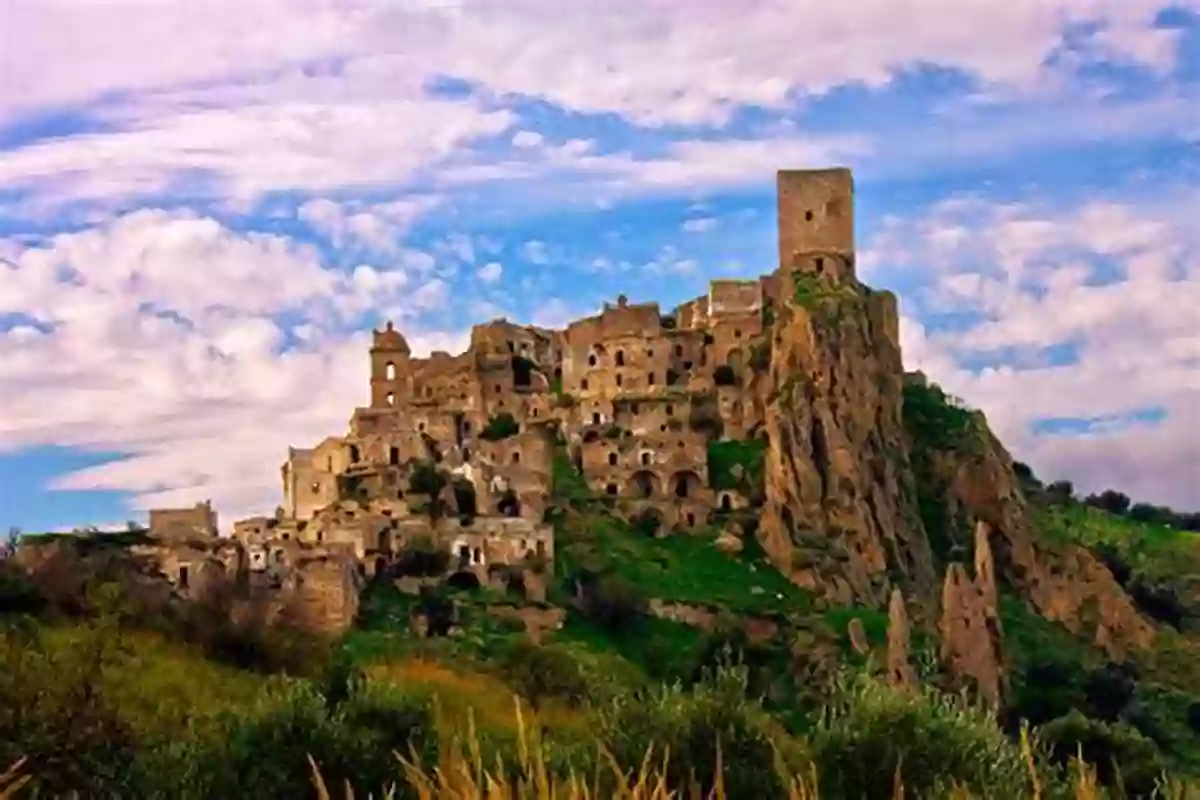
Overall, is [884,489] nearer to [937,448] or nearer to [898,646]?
[937,448]

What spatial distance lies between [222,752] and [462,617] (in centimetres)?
3920

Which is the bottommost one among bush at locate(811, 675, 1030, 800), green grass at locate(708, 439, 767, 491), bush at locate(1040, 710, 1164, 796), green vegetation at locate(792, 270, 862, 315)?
bush at locate(1040, 710, 1164, 796)

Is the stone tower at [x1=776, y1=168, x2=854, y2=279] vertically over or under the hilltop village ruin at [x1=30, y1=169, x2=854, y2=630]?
over

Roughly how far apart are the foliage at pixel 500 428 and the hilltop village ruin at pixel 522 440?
11 cm

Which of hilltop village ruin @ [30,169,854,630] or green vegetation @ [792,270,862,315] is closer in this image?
hilltop village ruin @ [30,169,854,630]

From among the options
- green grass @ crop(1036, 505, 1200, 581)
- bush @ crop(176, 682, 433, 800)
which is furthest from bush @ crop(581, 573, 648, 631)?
bush @ crop(176, 682, 433, 800)

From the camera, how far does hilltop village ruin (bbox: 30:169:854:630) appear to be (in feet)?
220

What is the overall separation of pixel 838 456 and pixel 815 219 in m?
15.2

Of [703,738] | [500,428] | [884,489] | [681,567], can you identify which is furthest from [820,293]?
[703,738]

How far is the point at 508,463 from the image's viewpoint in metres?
76.0

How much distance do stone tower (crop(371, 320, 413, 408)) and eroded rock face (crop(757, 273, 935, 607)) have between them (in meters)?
18.0

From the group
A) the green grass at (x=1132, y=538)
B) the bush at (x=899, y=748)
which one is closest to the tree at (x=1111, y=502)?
the green grass at (x=1132, y=538)

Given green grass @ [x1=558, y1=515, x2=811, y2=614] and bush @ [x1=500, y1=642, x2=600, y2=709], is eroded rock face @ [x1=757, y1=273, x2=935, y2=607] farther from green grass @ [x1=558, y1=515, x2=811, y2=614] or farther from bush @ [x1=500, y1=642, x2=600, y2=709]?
bush @ [x1=500, y1=642, x2=600, y2=709]

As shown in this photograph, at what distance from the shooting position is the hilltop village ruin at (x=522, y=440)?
220 ft
